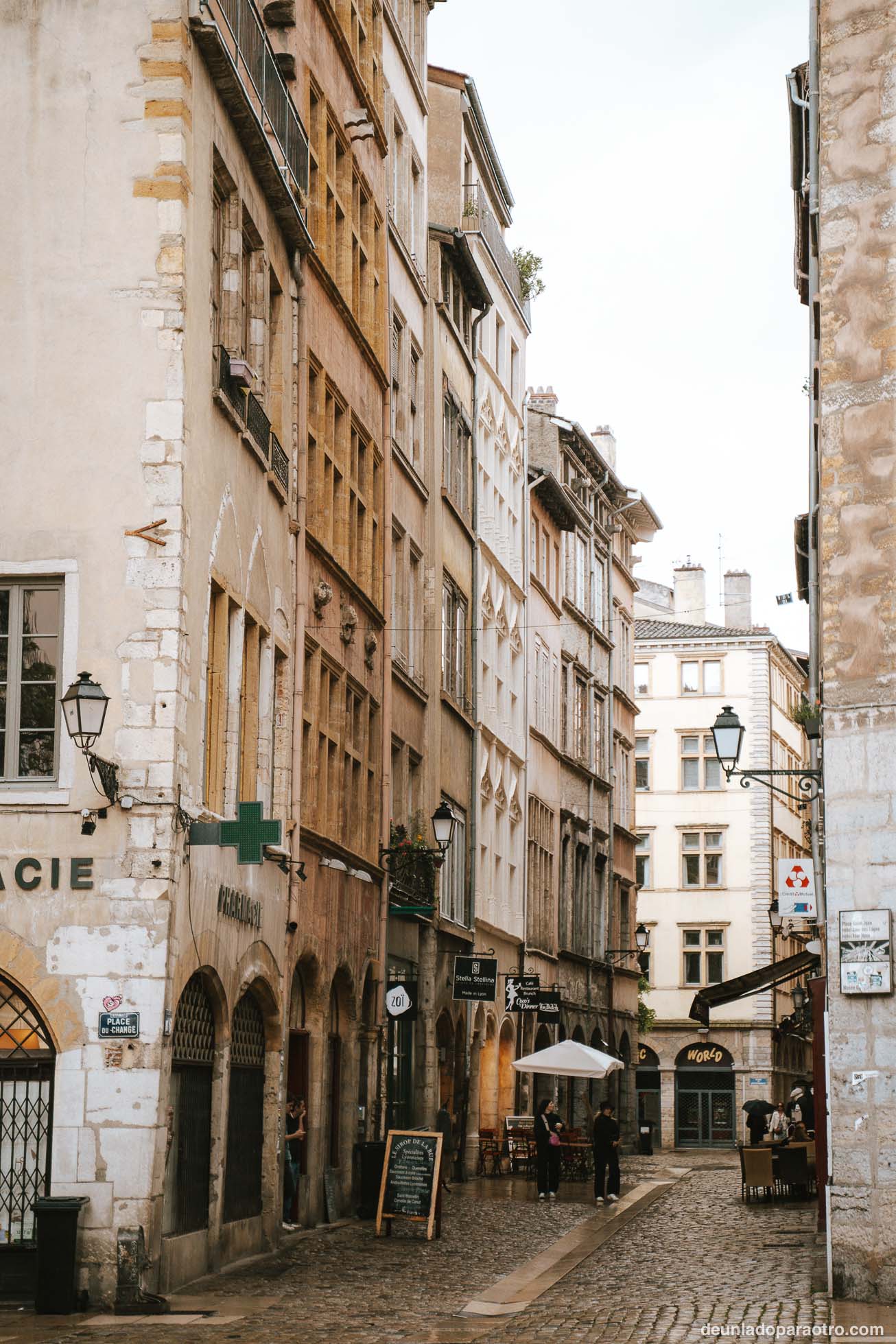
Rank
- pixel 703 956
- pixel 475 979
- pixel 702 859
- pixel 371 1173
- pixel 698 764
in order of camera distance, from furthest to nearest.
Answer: pixel 698 764, pixel 702 859, pixel 703 956, pixel 475 979, pixel 371 1173

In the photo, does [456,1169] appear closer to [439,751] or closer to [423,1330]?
[439,751]

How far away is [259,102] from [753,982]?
44.2ft

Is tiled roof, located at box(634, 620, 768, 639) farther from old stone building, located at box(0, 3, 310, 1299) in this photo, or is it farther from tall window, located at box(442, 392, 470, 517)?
old stone building, located at box(0, 3, 310, 1299)

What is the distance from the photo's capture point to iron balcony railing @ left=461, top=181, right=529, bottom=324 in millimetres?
40656

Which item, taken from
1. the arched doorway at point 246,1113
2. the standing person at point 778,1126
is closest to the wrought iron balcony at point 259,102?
the arched doorway at point 246,1113

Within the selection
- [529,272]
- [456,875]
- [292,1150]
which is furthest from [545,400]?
[292,1150]

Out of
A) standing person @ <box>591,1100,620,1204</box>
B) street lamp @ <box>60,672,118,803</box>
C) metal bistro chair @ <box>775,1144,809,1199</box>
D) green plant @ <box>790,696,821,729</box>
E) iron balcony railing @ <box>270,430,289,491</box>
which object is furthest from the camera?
metal bistro chair @ <box>775,1144,809,1199</box>

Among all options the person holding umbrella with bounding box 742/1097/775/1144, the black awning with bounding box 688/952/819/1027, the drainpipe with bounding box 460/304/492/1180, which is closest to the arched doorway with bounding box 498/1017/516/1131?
the drainpipe with bounding box 460/304/492/1180

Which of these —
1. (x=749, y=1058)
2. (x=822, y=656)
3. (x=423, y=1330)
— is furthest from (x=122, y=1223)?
(x=749, y=1058)

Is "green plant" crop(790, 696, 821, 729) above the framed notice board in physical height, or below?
above

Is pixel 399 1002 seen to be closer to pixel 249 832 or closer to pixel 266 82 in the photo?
pixel 249 832

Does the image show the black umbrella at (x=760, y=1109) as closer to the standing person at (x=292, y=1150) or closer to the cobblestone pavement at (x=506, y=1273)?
the cobblestone pavement at (x=506, y=1273)

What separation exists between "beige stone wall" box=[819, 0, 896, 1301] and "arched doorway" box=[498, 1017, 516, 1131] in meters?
26.1

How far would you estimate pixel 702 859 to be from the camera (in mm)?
75312
